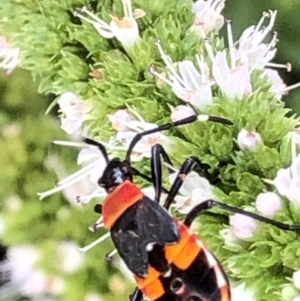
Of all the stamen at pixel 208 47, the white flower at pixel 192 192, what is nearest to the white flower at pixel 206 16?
the stamen at pixel 208 47

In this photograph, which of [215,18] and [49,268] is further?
[49,268]

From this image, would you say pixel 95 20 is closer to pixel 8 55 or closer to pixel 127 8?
pixel 127 8

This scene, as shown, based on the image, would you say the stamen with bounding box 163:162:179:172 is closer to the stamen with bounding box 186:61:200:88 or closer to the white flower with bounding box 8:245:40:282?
the stamen with bounding box 186:61:200:88

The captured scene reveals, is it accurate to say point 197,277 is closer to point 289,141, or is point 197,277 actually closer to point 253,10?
point 289,141

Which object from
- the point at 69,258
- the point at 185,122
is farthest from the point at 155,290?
the point at 69,258

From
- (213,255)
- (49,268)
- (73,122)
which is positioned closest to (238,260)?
(213,255)

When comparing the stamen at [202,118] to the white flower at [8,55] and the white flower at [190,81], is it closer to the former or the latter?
the white flower at [190,81]

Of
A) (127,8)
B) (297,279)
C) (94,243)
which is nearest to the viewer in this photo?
(297,279)
